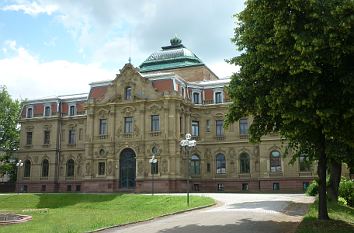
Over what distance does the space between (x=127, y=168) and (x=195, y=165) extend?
809 centimetres

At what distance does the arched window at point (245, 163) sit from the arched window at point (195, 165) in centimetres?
509

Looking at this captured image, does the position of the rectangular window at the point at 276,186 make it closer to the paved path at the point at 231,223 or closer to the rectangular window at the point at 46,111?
the paved path at the point at 231,223

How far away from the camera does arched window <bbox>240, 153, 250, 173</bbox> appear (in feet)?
170

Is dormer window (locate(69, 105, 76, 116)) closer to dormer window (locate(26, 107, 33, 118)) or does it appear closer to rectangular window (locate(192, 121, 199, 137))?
dormer window (locate(26, 107, 33, 118))

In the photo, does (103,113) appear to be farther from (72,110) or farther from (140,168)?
(72,110)

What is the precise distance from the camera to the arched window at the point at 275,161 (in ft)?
165

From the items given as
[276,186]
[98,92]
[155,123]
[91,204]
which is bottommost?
[91,204]

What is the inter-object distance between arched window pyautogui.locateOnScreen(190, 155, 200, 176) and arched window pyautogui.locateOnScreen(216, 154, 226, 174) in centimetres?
228

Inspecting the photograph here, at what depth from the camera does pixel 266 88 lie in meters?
18.6

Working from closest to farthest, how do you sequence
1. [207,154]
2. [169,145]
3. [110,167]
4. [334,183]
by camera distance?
[334,183] → [169,145] → [110,167] → [207,154]

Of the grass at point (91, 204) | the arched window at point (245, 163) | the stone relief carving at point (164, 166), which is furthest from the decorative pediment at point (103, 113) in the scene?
the arched window at point (245, 163)

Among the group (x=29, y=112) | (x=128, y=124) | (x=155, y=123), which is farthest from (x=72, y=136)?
(x=155, y=123)

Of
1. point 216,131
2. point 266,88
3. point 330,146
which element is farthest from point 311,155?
point 216,131

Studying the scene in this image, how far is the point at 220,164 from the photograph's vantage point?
53.0 m
